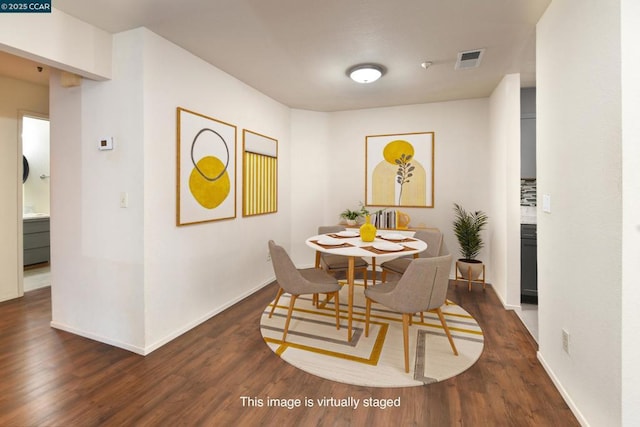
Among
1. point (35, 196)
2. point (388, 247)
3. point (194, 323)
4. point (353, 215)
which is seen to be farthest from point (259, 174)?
point (35, 196)

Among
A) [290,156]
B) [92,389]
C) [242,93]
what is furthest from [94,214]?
[290,156]

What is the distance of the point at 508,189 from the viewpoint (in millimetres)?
3320

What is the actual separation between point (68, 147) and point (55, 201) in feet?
1.67

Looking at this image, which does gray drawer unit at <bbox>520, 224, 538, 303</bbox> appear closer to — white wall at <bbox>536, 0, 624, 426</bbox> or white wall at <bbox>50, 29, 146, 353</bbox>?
white wall at <bbox>536, 0, 624, 426</bbox>

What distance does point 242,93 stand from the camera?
3596 millimetres

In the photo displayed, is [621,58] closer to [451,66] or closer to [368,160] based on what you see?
[451,66]

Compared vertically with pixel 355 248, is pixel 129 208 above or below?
above

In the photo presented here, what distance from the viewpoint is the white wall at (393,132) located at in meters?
4.32

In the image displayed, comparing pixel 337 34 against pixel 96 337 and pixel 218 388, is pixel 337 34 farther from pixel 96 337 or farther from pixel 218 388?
pixel 96 337

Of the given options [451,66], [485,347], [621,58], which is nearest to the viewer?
[621,58]

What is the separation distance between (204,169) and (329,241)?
139 centimetres

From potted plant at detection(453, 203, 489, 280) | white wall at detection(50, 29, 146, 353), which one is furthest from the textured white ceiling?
potted plant at detection(453, 203, 489, 280)

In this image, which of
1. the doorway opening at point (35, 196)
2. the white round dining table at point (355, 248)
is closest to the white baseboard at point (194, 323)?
the white round dining table at point (355, 248)

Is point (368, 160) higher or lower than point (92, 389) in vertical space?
higher
